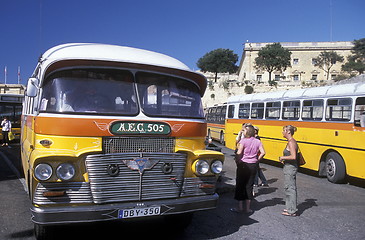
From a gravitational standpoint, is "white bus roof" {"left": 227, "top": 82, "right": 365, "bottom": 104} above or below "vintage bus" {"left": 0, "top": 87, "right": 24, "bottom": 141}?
above

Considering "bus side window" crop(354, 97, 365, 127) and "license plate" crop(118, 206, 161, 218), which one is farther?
"bus side window" crop(354, 97, 365, 127)

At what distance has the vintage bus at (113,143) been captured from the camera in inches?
159

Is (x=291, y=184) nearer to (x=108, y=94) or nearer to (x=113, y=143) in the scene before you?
(x=113, y=143)

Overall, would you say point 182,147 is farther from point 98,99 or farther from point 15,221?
point 15,221

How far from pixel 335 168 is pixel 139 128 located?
26.8ft

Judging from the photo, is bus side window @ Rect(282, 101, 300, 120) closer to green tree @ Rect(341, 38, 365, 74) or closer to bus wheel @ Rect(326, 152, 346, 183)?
bus wheel @ Rect(326, 152, 346, 183)

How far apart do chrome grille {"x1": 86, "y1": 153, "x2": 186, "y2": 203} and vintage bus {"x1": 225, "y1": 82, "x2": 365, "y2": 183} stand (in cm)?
732

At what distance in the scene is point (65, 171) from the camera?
4.05 metres

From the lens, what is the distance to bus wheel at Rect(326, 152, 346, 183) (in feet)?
34.6

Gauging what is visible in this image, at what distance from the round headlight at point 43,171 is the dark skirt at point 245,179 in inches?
141

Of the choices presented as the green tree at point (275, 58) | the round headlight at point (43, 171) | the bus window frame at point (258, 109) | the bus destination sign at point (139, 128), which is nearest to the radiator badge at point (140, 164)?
the bus destination sign at point (139, 128)

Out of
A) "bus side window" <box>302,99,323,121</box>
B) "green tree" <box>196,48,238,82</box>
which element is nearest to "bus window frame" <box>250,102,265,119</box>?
"bus side window" <box>302,99,323,121</box>

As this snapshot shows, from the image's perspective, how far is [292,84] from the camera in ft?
257

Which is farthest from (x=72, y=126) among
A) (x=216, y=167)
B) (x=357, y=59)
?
(x=357, y=59)
